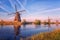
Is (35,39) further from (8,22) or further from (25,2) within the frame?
(8,22)

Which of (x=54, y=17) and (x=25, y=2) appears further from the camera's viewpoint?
(x=54, y=17)

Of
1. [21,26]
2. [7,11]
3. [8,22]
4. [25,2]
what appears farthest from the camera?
[21,26]

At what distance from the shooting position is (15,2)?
9.71 metres

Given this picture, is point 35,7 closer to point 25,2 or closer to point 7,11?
point 25,2

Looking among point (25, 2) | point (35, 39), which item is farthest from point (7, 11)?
point (35, 39)

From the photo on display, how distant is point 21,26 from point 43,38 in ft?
17.6

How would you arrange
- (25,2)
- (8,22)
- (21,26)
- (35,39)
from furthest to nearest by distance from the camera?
1. (21,26)
2. (8,22)
3. (25,2)
4. (35,39)

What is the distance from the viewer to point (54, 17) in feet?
34.1

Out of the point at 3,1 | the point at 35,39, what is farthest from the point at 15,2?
the point at 35,39

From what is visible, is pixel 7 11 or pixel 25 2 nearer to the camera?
pixel 25 2

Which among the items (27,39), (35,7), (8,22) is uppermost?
(35,7)

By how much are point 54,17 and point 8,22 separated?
9.33 ft

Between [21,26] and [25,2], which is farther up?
[25,2]

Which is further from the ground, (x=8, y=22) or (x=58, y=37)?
(x=8, y=22)
